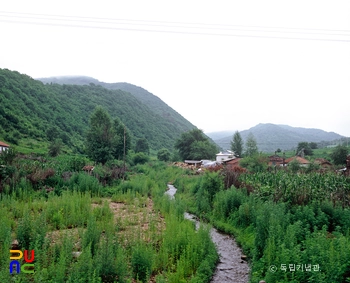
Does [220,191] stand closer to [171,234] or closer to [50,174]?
[171,234]

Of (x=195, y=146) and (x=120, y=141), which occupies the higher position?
(x=120, y=141)

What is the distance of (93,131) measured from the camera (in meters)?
39.4

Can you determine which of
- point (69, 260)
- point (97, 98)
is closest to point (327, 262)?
point (69, 260)

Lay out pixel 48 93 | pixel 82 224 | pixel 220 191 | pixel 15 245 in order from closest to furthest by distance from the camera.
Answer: pixel 15 245
pixel 82 224
pixel 220 191
pixel 48 93

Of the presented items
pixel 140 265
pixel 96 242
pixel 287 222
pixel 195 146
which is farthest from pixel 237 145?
pixel 140 265

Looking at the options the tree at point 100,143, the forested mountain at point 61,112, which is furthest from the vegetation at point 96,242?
the forested mountain at point 61,112

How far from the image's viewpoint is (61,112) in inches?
2744

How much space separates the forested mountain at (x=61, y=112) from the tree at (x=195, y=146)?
2198 centimetres

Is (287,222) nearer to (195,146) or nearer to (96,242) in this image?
(96,242)

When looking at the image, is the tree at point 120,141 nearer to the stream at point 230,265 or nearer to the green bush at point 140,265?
the stream at point 230,265

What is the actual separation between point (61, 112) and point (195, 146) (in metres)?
34.1

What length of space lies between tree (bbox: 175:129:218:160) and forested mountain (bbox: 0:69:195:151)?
21980mm

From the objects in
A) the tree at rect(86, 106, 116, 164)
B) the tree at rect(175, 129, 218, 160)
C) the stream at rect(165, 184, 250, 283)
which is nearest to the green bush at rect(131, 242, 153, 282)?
the stream at rect(165, 184, 250, 283)

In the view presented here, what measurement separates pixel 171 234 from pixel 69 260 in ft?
11.4
